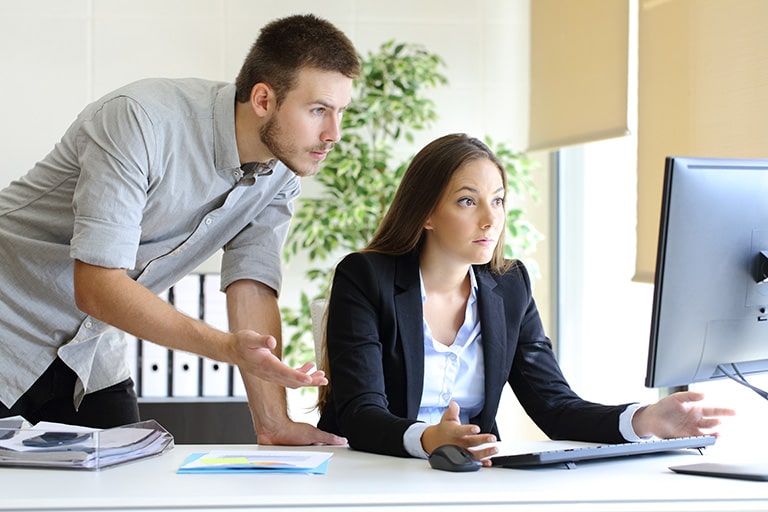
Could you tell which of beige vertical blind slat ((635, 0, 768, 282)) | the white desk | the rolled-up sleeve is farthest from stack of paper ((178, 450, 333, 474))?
beige vertical blind slat ((635, 0, 768, 282))

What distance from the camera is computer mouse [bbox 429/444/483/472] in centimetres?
142

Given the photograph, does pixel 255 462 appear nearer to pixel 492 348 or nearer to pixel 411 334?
pixel 411 334

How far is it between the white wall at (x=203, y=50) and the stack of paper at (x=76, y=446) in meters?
2.30

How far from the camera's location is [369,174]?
3.56 meters

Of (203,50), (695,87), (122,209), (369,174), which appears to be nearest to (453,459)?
(122,209)

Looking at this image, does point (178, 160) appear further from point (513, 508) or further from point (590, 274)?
point (590, 274)

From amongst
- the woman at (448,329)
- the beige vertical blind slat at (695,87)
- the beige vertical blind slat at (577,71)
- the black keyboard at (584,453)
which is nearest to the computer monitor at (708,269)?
the black keyboard at (584,453)

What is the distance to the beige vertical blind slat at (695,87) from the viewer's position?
243cm

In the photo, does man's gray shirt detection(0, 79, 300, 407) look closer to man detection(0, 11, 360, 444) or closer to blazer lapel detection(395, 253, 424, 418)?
man detection(0, 11, 360, 444)

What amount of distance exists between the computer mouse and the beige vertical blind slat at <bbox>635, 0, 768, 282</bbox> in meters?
1.34

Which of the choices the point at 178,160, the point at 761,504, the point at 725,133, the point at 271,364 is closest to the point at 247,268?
the point at 178,160

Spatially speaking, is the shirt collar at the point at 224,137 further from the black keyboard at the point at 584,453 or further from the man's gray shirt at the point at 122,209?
the black keyboard at the point at 584,453

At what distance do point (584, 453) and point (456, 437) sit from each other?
0.64ft

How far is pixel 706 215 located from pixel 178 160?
1.03 m
